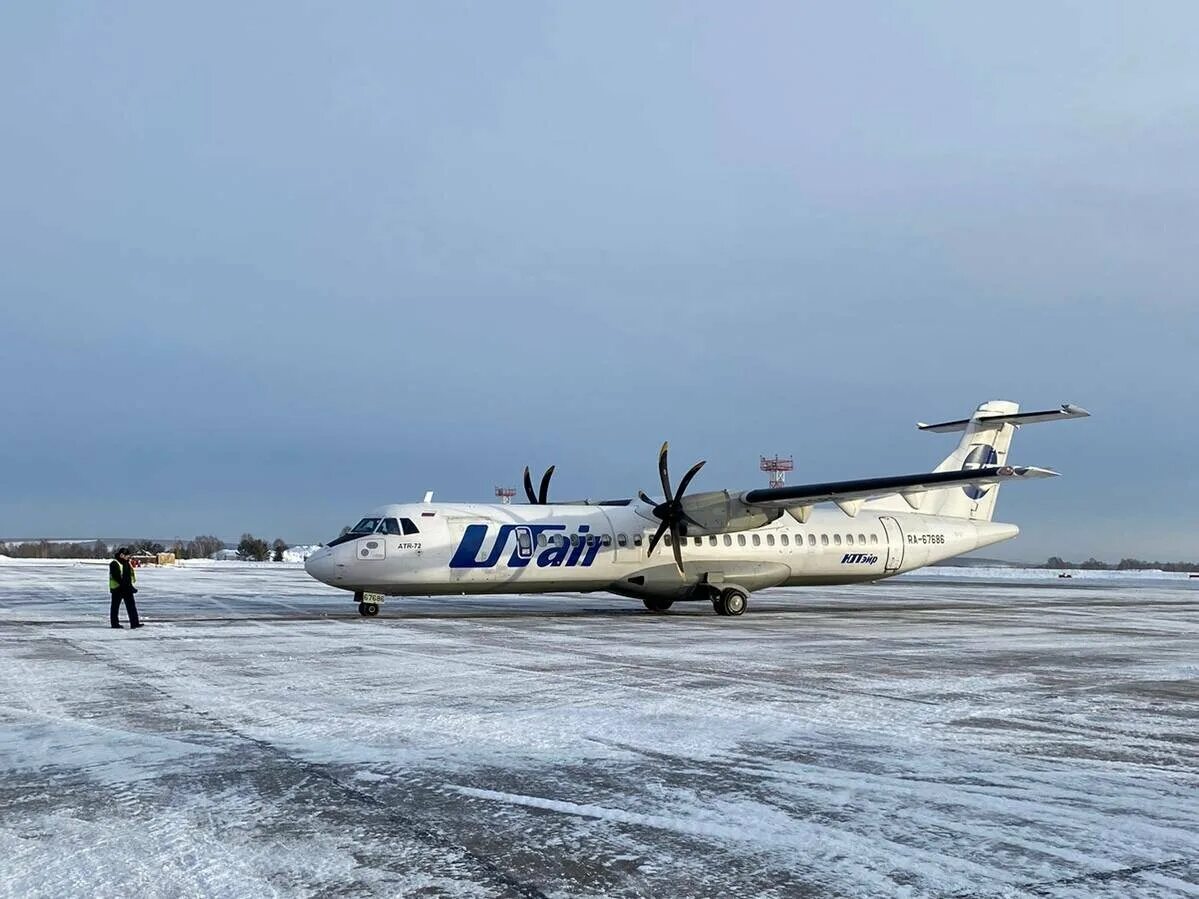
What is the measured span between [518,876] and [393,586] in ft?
A: 56.4

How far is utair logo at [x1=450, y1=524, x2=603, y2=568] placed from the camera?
71.0 feet

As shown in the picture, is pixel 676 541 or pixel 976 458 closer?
pixel 676 541

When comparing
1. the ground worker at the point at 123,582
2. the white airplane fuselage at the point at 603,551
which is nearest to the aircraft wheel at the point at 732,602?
the white airplane fuselage at the point at 603,551

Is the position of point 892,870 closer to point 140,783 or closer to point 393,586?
point 140,783

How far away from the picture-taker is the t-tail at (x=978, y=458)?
27961mm

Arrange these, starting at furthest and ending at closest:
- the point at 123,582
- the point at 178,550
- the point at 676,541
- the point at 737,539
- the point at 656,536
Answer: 1. the point at 178,550
2. the point at 737,539
3. the point at 676,541
4. the point at 656,536
5. the point at 123,582

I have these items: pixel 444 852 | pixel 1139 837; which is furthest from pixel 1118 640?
pixel 444 852

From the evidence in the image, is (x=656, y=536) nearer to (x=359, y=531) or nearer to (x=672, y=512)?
(x=672, y=512)

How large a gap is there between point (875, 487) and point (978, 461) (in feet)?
25.3

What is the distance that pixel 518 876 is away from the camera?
460 cm

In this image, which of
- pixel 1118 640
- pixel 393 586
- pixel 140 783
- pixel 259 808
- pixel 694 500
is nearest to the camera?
pixel 259 808

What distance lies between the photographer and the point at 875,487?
22.0m

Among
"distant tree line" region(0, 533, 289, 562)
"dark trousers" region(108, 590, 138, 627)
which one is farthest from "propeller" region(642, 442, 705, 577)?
"distant tree line" region(0, 533, 289, 562)

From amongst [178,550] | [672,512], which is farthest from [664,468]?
[178,550]
